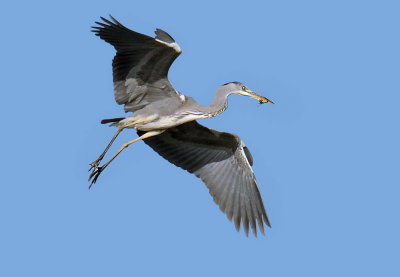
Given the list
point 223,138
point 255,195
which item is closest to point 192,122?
point 223,138

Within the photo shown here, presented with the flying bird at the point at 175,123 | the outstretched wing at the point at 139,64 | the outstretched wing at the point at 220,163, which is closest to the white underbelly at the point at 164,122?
the flying bird at the point at 175,123

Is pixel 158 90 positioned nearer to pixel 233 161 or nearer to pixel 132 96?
pixel 132 96

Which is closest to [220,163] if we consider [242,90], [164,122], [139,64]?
[242,90]

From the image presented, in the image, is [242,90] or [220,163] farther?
[220,163]

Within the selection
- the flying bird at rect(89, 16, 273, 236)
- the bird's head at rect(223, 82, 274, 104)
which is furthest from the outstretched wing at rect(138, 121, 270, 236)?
the bird's head at rect(223, 82, 274, 104)

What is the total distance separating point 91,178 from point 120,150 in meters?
0.57

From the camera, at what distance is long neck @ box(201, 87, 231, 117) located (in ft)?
36.6

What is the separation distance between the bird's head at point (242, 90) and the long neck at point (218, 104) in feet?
0.28

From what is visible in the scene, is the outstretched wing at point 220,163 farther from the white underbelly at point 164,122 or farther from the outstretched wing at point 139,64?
the outstretched wing at point 139,64

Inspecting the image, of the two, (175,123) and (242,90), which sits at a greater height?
(242,90)

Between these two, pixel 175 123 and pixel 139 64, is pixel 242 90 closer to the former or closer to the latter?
pixel 175 123

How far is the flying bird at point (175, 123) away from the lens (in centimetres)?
1062

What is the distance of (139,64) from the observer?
10828mm

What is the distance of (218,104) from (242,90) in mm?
566
